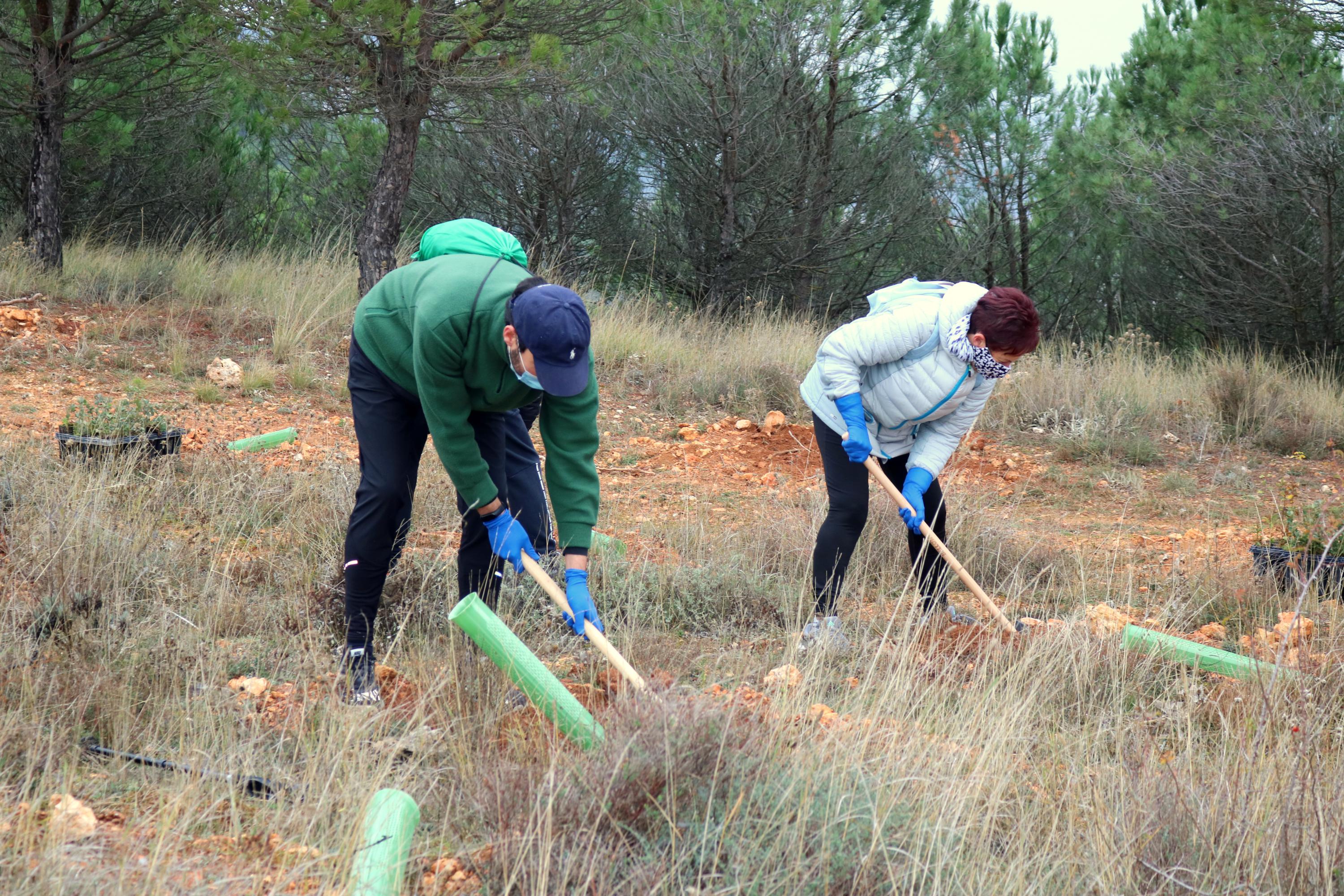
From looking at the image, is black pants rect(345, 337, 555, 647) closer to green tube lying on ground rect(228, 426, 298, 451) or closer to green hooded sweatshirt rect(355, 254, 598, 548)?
green hooded sweatshirt rect(355, 254, 598, 548)

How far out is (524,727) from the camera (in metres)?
2.54

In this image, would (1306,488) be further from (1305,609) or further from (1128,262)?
(1128,262)

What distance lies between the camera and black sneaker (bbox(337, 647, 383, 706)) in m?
2.71

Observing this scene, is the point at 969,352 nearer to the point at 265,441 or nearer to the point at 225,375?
the point at 265,441

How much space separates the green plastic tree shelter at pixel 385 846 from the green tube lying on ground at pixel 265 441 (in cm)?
363

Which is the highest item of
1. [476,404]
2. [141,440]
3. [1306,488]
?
[476,404]

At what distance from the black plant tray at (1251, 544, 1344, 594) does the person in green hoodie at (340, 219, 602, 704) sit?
2661 mm

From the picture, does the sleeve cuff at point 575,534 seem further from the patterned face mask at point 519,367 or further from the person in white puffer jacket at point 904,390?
the person in white puffer jacket at point 904,390

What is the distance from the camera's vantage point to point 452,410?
2598 millimetres

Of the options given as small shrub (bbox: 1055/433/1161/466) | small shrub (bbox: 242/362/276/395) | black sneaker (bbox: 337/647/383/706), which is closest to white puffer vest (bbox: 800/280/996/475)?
black sneaker (bbox: 337/647/383/706)

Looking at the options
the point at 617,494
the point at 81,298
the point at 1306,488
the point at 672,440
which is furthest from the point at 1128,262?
the point at 81,298

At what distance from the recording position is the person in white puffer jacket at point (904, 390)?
127 inches

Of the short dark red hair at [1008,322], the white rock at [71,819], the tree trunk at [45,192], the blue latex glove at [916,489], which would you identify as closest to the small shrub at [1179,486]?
the blue latex glove at [916,489]

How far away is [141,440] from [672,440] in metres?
3.39
